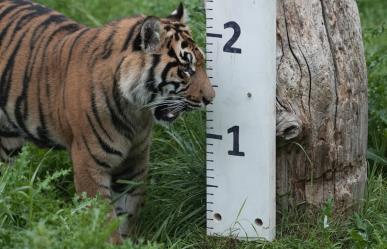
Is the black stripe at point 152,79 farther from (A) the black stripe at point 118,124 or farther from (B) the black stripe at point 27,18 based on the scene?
(B) the black stripe at point 27,18

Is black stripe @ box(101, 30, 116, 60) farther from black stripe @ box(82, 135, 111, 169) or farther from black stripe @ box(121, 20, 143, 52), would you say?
black stripe @ box(82, 135, 111, 169)

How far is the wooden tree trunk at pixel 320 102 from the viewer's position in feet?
17.5

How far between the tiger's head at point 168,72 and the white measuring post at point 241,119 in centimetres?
15

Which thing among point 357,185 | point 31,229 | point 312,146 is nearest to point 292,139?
point 312,146

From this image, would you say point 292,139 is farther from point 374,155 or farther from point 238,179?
point 374,155

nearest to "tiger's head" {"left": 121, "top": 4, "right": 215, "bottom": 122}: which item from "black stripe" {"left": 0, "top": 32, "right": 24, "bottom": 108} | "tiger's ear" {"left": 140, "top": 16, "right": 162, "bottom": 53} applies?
"tiger's ear" {"left": 140, "top": 16, "right": 162, "bottom": 53}

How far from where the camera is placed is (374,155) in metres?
6.35

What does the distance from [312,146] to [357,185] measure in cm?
44

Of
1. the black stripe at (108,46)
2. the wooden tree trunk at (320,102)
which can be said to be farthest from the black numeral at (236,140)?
the black stripe at (108,46)

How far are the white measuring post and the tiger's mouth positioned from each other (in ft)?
0.59

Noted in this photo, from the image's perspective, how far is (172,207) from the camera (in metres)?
5.85

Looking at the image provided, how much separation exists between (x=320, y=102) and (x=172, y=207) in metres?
1.15

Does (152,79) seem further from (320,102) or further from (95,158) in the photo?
(320,102)

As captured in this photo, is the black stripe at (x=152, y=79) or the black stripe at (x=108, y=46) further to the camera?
the black stripe at (x=108, y=46)
